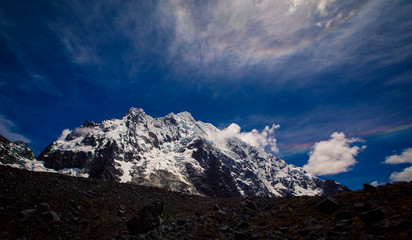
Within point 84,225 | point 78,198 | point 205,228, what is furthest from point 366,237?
point 78,198

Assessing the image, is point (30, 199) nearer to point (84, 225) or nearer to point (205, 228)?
point (84, 225)

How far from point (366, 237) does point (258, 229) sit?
9410mm

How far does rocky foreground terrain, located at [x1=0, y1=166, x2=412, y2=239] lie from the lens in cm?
1239

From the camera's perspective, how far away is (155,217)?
1834cm

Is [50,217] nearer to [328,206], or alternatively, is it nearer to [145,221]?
[145,221]

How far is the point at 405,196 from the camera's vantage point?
15.0m

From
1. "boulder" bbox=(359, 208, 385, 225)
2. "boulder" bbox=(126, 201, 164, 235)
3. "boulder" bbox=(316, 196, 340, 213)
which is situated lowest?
"boulder" bbox=(126, 201, 164, 235)

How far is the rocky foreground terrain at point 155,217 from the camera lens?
488 inches

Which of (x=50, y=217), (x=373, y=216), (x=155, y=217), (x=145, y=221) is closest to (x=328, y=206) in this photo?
(x=373, y=216)

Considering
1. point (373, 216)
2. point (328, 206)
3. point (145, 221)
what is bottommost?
point (145, 221)

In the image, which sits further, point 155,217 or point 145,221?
point 155,217

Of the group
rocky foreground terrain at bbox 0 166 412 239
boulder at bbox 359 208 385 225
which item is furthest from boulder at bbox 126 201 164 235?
boulder at bbox 359 208 385 225

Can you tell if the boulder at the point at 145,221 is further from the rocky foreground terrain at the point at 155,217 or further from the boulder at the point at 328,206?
the boulder at the point at 328,206

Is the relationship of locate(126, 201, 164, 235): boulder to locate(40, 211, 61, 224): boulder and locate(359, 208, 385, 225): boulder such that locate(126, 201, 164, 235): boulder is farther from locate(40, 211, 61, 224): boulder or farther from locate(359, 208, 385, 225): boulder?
locate(359, 208, 385, 225): boulder
